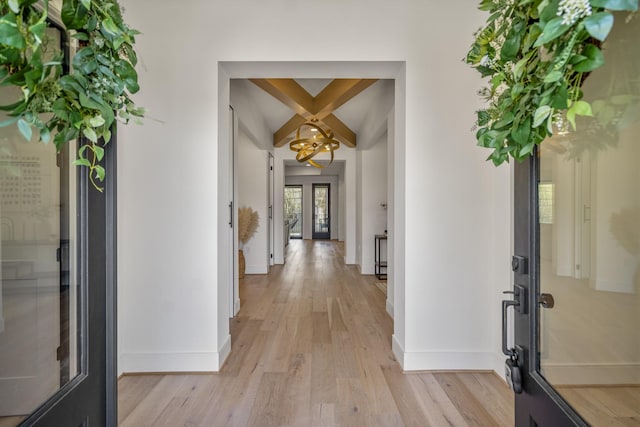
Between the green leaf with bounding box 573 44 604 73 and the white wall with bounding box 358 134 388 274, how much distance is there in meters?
Result: 5.47

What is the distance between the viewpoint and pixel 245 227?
5555mm

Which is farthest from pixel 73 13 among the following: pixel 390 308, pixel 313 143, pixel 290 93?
pixel 313 143

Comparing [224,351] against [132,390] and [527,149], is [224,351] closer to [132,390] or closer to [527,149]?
[132,390]

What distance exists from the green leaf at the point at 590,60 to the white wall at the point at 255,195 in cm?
557

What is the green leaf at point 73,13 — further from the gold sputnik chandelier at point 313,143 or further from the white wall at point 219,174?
the gold sputnik chandelier at point 313,143

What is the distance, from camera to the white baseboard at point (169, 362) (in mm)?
2451

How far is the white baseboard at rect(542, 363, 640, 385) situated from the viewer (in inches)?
30.6

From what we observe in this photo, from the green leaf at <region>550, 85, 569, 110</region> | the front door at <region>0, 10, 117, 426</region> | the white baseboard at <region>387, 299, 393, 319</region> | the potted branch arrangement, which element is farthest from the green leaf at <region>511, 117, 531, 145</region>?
the potted branch arrangement

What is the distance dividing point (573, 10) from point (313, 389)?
2294 mm

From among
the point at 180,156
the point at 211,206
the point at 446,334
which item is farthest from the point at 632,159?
the point at 180,156

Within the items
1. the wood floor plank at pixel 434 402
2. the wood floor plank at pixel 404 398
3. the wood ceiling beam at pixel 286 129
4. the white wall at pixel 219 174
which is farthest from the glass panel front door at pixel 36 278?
the wood ceiling beam at pixel 286 129

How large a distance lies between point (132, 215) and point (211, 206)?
58 cm

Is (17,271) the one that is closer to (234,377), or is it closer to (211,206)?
(211,206)

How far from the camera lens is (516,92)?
77cm
